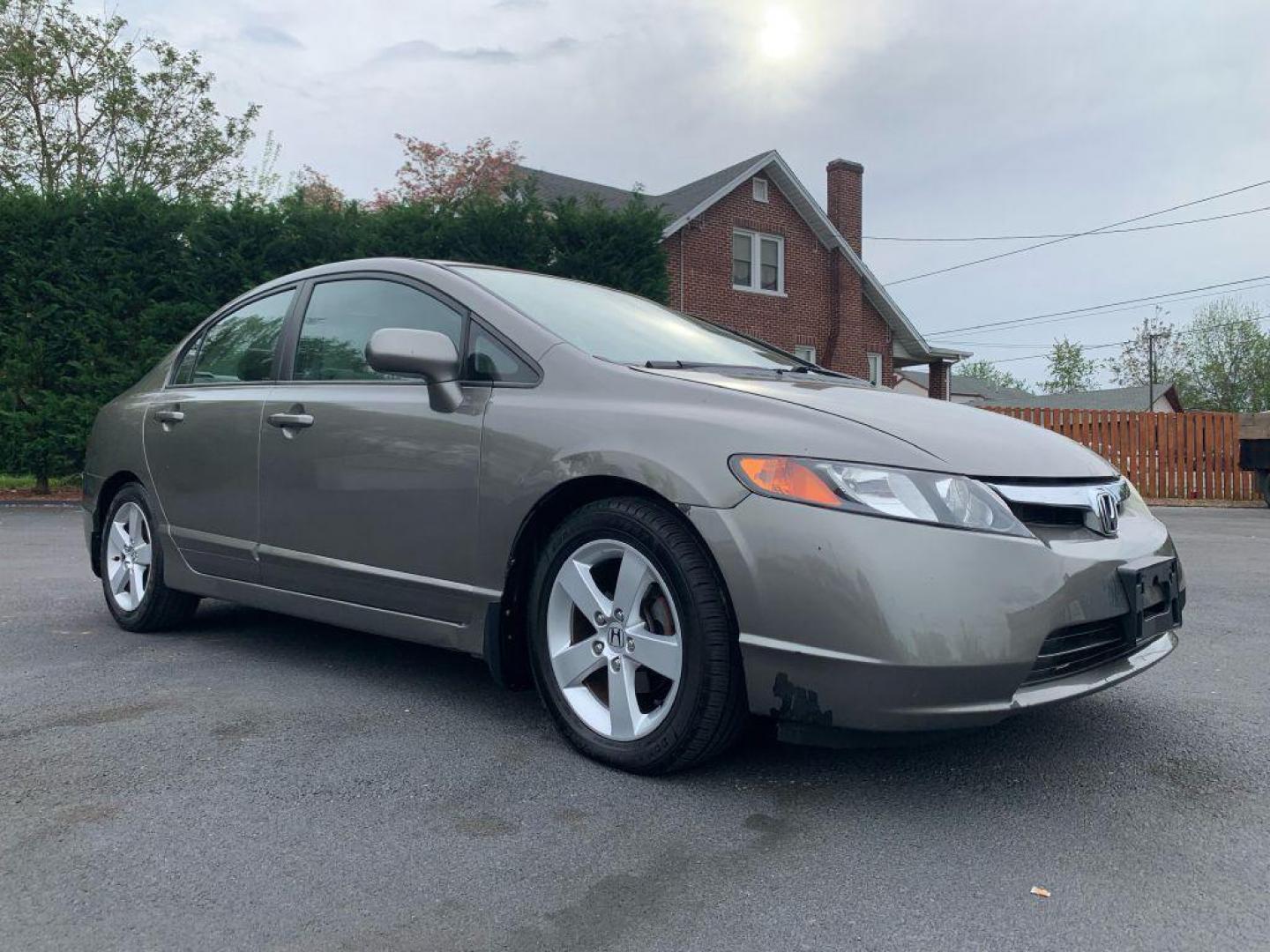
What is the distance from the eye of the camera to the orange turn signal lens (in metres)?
2.48

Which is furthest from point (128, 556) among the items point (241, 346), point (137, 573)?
point (241, 346)

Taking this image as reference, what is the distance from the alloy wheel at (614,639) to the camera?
2.72 m

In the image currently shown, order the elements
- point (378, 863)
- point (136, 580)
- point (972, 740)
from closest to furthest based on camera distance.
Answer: point (378, 863) < point (972, 740) < point (136, 580)

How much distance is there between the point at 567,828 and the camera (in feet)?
8.02

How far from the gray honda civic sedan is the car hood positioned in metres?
0.01

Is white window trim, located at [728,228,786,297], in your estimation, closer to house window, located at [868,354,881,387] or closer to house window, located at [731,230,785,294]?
house window, located at [731,230,785,294]

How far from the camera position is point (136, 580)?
15.2 ft

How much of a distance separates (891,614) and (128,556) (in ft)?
12.4

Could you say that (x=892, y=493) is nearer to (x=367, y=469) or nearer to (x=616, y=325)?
(x=616, y=325)

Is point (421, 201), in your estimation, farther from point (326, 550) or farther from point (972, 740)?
point (972, 740)

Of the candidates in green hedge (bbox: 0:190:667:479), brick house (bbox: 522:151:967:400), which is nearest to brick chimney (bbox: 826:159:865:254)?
brick house (bbox: 522:151:967:400)

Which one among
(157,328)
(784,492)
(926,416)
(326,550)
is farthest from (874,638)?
(157,328)

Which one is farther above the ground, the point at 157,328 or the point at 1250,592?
the point at 157,328

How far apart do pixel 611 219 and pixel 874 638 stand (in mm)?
13666
